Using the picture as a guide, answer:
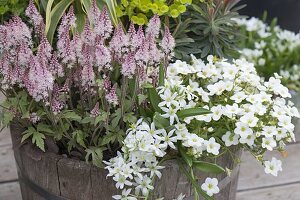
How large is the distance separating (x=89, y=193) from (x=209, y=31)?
31.7 inches

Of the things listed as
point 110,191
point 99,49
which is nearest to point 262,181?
point 110,191

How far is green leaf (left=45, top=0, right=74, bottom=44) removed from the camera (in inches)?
74.0

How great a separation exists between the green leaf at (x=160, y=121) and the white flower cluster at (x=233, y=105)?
0.04m

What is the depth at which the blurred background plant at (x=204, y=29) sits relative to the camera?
6.97 feet

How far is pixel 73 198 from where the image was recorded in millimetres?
1735

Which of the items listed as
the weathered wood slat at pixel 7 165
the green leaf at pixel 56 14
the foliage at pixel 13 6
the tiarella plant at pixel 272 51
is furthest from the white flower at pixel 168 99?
the tiarella plant at pixel 272 51

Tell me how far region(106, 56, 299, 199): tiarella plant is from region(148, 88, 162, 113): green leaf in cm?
1

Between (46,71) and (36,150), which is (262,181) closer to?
(36,150)

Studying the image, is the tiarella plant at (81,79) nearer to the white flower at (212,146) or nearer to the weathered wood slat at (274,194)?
the white flower at (212,146)

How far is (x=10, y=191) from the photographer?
2.43m

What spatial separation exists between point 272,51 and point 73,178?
1.62 metres

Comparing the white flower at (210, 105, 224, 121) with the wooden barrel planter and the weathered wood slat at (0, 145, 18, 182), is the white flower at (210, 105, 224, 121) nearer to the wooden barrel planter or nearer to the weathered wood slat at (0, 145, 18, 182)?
the wooden barrel planter

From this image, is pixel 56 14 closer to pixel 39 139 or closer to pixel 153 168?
pixel 39 139

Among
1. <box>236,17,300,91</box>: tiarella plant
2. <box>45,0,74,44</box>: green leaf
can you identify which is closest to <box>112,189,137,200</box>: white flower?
<box>45,0,74,44</box>: green leaf
